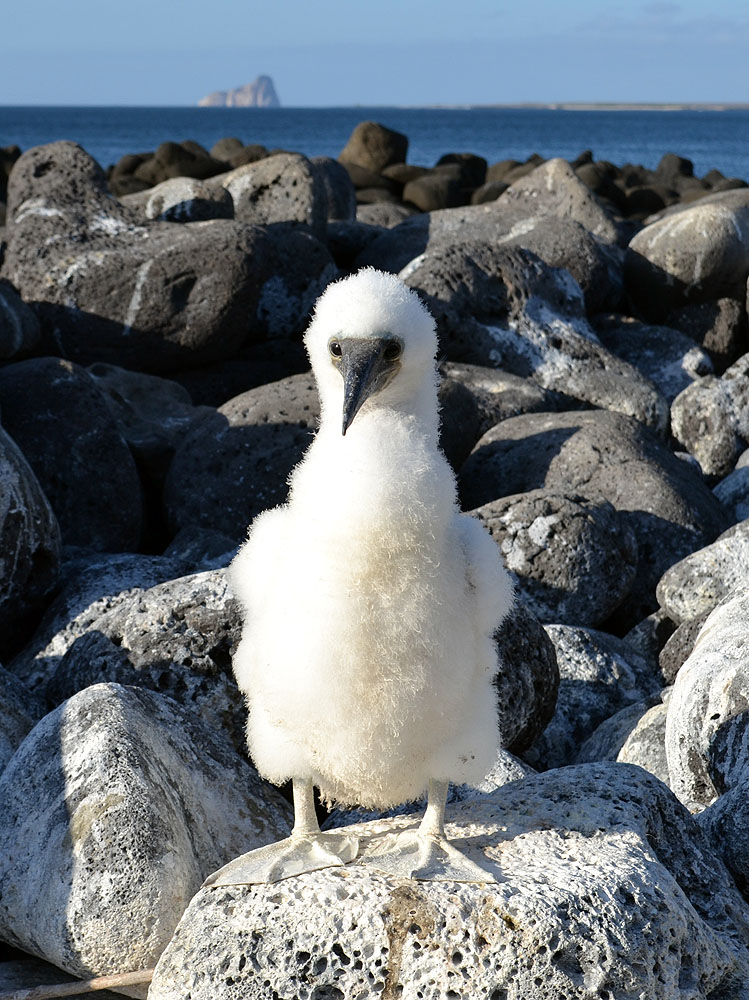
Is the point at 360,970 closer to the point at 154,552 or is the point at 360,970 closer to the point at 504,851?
the point at 504,851

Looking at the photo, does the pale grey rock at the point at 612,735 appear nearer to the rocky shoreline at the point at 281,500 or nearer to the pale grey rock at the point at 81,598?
the rocky shoreline at the point at 281,500

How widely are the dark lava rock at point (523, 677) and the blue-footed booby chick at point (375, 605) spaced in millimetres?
1692

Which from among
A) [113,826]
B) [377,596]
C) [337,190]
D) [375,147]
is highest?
[377,596]

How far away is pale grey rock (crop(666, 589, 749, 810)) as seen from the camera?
5090 millimetres

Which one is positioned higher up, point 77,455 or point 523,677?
point 523,677

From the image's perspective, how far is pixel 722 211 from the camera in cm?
1309

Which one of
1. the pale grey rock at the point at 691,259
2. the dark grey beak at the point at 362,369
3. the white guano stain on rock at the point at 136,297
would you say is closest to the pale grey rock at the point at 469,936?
the dark grey beak at the point at 362,369

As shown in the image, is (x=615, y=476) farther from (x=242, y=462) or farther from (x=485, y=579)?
(x=485, y=579)

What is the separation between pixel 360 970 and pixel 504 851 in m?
0.61

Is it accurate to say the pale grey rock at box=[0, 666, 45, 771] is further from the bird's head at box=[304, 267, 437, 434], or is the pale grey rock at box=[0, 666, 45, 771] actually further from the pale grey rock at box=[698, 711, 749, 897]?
the pale grey rock at box=[698, 711, 749, 897]

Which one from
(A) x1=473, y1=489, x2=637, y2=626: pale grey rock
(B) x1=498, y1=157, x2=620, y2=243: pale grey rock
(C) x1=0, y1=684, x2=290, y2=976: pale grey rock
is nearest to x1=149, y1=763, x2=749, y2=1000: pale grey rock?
(C) x1=0, y1=684, x2=290, y2=976: pale grey rock

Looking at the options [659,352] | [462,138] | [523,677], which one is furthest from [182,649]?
[462,138]

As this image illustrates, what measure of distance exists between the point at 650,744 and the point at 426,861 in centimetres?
239

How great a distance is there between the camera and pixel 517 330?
10.7 m
